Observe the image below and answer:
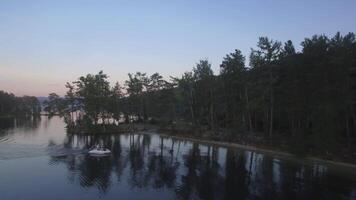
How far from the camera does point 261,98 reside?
186ft

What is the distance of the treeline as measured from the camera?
149762mm

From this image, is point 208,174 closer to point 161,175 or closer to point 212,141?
point 161,175

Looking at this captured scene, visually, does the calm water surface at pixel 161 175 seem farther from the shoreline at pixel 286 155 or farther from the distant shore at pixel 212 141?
A: the distant shore at pixel 212 141

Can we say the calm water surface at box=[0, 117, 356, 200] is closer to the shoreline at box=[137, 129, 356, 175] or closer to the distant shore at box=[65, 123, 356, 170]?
the shoreline at box=[137, 129, 356, 175]

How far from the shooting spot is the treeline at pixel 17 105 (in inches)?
5896

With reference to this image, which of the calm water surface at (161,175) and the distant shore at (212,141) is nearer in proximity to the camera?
the calm water surface at (161,175)

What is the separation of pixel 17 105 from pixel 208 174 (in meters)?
150

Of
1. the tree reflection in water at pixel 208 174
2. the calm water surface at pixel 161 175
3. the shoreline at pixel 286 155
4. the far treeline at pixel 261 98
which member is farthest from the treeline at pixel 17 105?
the tree reflection in water at pixel 208 174

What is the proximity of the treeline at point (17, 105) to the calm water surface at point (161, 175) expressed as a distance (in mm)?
104210

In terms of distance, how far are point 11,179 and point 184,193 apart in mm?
16904

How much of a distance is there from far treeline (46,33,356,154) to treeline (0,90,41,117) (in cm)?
7404

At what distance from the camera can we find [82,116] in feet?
277

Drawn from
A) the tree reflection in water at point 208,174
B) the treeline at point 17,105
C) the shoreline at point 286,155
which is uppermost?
the treeline at point 17,105

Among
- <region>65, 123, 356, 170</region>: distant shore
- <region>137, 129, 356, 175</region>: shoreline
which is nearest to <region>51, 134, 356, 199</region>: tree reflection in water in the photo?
<region>137, 129, 356, 175</region>: shoreline
